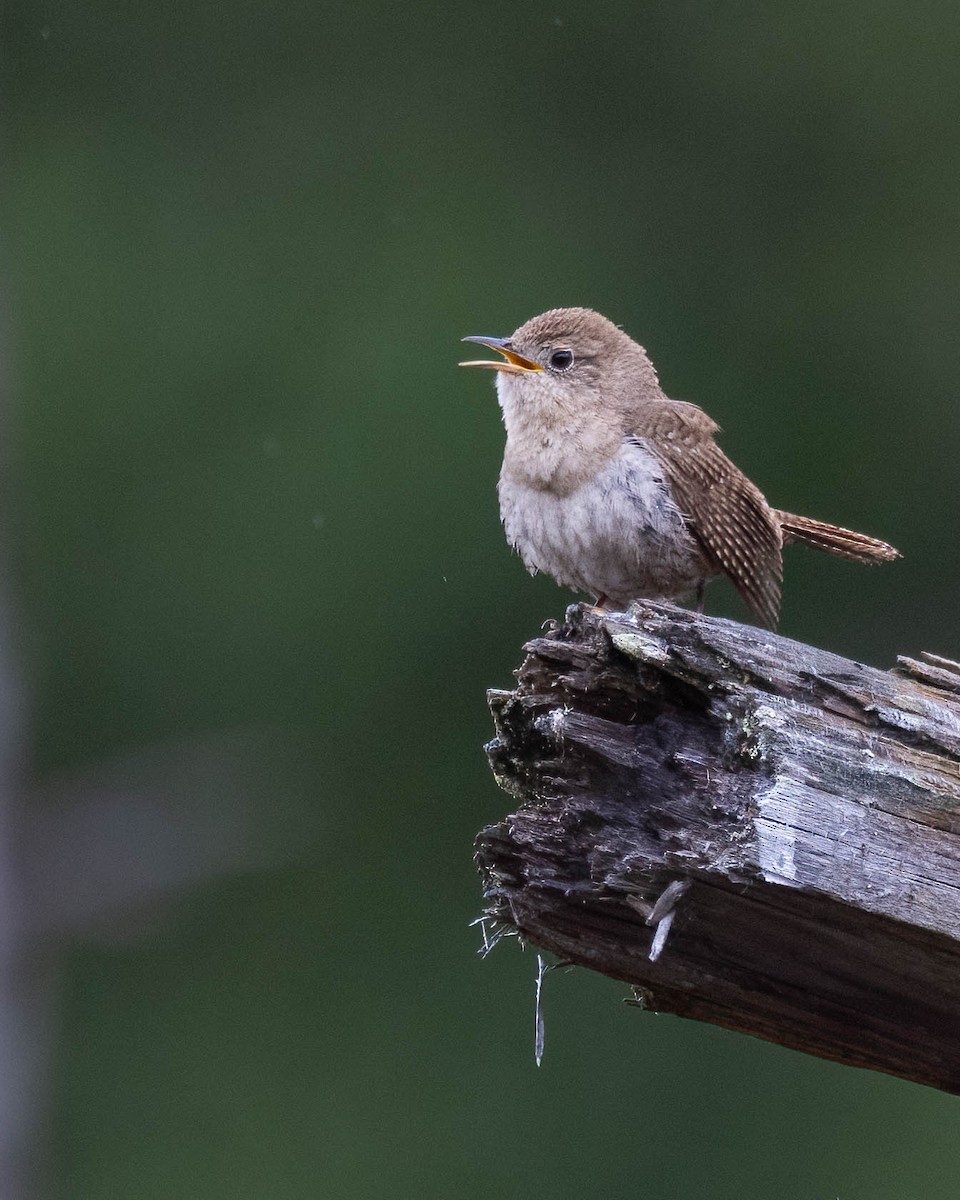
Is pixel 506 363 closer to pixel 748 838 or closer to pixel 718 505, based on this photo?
pixel 718 505

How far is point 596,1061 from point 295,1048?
1802 millimetres

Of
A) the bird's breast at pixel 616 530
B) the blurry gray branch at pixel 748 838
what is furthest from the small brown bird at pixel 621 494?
the blurry gray branch at pixel 748 838

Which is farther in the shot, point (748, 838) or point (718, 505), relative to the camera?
point (718, 505)

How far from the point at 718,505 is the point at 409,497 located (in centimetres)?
643

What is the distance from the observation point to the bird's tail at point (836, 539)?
5210 mm

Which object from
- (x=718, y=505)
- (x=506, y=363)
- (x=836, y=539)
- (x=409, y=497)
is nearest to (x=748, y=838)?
(x=718, y=505)

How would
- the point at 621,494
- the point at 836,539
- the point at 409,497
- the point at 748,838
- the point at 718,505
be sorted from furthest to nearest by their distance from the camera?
the point at 409,497 < the point at 836,539 < the point at 718,505 < the point at 621,494 < the point at 748,838

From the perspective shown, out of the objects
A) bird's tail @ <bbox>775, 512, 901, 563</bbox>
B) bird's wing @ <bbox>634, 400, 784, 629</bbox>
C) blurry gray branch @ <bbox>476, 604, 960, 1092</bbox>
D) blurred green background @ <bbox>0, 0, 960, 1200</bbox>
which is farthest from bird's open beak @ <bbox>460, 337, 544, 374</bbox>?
blurred green background @ <bbox>0, 0, 960, 1200</bbox>

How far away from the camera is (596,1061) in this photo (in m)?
10.8

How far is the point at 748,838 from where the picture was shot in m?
2.93

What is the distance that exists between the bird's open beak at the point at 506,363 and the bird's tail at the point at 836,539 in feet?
2.69

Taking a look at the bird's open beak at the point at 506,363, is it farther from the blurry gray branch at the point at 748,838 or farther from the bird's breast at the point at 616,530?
the blurry gray branch at the point at 748,838

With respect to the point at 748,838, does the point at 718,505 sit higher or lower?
higher

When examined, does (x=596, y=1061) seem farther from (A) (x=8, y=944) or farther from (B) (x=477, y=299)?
(B) (x=477, y=299)
